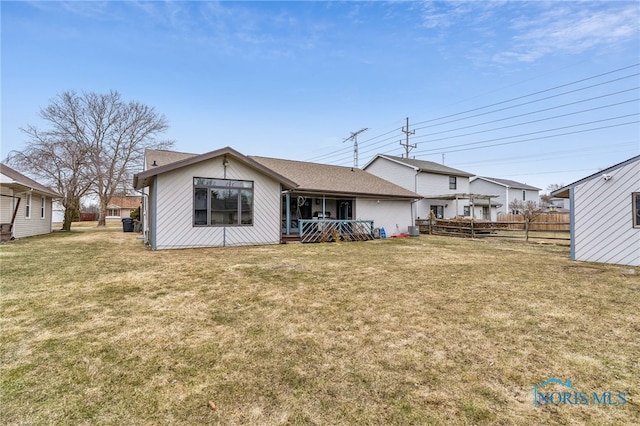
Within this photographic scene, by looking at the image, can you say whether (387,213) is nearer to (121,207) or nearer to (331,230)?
(331,230)

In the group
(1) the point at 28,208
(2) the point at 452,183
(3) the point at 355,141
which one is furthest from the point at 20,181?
(2) the point at 452,183

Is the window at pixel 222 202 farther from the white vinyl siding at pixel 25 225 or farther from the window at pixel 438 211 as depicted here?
the window at pixel 438 211

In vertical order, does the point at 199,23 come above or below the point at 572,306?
above

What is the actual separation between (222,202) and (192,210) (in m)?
1.05

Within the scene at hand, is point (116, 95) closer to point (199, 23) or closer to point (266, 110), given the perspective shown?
point (266, 110)

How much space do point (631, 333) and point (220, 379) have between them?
4.38 meters

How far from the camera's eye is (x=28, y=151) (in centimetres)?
Result: 2225

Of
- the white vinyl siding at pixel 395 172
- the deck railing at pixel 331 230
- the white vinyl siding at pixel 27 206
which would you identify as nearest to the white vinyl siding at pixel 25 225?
the white vinyl siding at pixel 27 206

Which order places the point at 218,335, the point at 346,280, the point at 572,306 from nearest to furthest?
the point at 218,335
the point at 572,306
the point at 346,280

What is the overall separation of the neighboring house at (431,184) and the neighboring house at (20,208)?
67.8 ft

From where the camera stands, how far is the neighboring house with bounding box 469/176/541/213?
31.1 m

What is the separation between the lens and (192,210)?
10406mm

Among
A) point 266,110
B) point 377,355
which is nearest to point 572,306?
point 377,355

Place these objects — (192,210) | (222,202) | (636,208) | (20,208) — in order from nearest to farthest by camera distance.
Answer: (636,208)
(192,210)
(222,202)
(20,208)
